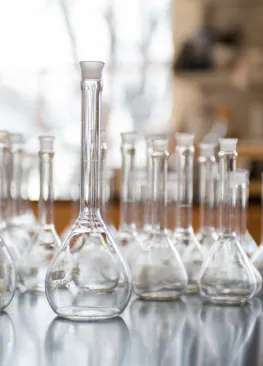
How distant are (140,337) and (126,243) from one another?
1.04 feet

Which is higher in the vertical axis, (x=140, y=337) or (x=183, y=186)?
(x=183, y=186)

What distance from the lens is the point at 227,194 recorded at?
0.79 meters

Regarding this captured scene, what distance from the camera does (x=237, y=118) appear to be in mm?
4012

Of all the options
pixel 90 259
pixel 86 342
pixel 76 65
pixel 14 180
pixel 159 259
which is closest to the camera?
pixel 86 342

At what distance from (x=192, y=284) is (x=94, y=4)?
13.3 ft

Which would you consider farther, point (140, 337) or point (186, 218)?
point (186, 218)

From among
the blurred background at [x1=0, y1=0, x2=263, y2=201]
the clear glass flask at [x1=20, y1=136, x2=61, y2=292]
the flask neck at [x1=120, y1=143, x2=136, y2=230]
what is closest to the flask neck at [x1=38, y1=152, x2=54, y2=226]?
the clear glass flask at [x1=20, y1=136, x2=61, y2=292]

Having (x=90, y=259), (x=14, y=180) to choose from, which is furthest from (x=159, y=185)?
(x=14, y=180)

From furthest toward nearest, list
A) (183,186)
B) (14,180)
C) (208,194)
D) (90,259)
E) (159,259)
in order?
(14,180) → (208,194) → (183,186) → (159,259) → (90,259)

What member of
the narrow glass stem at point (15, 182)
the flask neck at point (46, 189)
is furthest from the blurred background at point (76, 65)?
the flask neck at point (46, 189)

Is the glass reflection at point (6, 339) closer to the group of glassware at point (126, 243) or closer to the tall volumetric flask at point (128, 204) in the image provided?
the group of glassware at point (126, 243)

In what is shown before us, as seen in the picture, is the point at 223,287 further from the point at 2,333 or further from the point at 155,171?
the point at 2,333

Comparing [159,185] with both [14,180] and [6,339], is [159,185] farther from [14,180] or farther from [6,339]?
[14,180]

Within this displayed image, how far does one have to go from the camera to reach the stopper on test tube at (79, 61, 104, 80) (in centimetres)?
70
